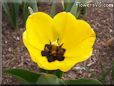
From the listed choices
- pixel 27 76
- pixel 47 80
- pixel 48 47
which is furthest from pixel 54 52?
pixel 47 80

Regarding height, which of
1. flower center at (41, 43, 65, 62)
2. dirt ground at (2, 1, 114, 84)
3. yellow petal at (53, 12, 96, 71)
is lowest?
dirt ground at (2, 1, 114, 84)

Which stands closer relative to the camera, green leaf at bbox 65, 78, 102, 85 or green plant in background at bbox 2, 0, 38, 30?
green leaf at bbox 65, 78, 102, 85

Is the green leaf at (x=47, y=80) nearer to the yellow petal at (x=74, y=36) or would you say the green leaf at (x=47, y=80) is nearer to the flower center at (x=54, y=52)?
the yellow petal at (x=74, y=36)

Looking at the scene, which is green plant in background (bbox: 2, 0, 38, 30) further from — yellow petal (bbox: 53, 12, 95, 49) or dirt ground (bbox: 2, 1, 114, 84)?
yellow petal (bbox: 53, 12, 95, 49)

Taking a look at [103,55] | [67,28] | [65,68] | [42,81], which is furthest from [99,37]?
[42,81]

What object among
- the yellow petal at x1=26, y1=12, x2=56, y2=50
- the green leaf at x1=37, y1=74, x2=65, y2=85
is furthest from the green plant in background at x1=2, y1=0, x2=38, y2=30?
the green leaf at x1=37, y1=74, x2=65, y2=85

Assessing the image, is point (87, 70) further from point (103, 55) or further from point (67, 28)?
point (67, 28)

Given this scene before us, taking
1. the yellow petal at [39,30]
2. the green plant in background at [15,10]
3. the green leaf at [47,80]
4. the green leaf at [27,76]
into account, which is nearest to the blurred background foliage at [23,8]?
the green plant in background at [15,10]
